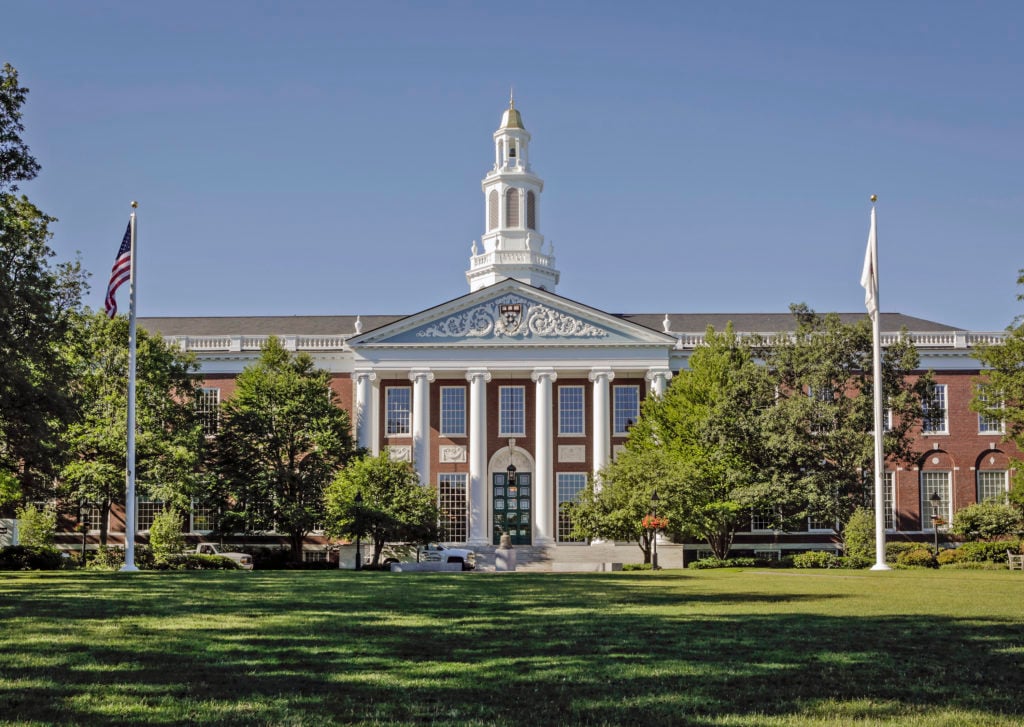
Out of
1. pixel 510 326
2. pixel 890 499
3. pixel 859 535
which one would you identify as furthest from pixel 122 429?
pixel 890 499

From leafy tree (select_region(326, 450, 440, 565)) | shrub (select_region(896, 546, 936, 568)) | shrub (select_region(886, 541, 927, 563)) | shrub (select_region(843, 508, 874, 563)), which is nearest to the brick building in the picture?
leafy tree (select_region(326, 450, 440, 565))

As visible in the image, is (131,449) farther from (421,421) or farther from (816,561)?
(816,561)

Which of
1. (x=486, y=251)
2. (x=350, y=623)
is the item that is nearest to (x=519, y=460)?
(x=486, y=251)

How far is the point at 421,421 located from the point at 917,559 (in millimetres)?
25702

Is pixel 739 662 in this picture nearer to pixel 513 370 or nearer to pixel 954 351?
pixel 513 370

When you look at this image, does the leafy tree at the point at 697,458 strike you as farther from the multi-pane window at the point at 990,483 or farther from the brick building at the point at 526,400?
the multi-pane window at the point at 990,483

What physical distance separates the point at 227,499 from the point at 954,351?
38.3 meters

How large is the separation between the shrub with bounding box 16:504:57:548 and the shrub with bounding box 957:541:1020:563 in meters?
40.0

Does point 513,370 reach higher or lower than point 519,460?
higher

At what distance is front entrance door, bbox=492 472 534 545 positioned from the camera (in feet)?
207

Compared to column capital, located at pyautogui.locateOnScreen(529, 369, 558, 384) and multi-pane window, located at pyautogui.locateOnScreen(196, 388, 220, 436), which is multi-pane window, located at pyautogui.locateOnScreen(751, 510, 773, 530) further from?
multi-pane window, located at pyautogui.locateOnScreen(196, 388, 220, 436)

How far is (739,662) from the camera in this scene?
45.4ft

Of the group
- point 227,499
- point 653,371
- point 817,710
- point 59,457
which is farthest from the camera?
point 653,371

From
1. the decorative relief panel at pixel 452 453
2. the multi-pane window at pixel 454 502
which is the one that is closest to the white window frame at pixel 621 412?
the decorative relief panel at pixel 452 453
